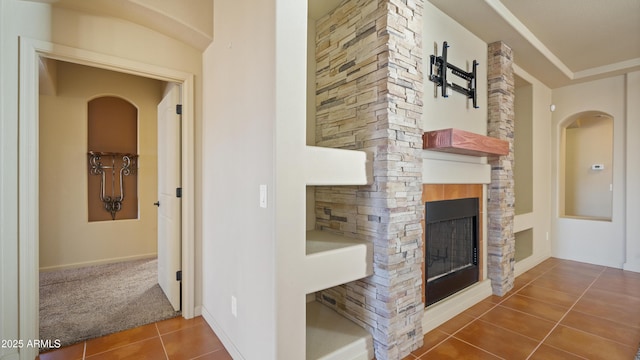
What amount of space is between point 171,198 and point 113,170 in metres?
2.45

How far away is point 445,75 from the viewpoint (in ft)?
8.41

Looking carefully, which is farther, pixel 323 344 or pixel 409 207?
pixel 409 207

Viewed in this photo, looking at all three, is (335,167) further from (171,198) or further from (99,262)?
(99,262)

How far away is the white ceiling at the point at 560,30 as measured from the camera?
259 centimetres

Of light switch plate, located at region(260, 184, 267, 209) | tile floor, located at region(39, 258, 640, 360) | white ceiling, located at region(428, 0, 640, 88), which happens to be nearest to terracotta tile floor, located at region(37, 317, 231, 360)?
tile floor, located at region(39, 258, 640, 360)

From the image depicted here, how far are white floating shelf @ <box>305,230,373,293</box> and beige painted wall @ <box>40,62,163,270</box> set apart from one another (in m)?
3.59

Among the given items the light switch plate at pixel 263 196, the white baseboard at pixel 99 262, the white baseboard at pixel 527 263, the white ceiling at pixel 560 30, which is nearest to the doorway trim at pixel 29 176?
the light switch plate at pixel 263 196

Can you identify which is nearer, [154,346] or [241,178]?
[241,178]

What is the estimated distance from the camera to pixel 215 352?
81.5 inches

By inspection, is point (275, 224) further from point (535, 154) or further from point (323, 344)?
point (535, 154)

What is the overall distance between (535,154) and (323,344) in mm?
4030

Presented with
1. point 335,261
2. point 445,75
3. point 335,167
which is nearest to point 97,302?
point 335,261

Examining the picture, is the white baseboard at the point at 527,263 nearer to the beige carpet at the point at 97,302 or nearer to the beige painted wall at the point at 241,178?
the beige painted wall at the point at 241,178

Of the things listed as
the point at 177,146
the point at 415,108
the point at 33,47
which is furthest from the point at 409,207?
the point at 33,47
